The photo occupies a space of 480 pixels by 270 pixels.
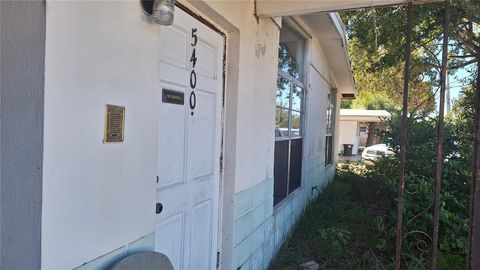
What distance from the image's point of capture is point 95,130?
161cm

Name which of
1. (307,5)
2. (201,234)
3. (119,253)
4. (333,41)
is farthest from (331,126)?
(119,253)

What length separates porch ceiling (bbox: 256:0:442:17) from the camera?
10.0 ft

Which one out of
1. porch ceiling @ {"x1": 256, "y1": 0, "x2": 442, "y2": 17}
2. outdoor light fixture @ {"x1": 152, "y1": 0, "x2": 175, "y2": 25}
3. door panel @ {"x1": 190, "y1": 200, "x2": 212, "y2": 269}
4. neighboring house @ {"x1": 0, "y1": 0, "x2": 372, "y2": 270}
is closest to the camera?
neighboring house @ {"x1": 0, "y1": 0, "x2": 372, "y2": 270}

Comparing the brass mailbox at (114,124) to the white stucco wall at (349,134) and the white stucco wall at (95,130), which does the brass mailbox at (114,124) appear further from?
the white stucco wall at (349,134)

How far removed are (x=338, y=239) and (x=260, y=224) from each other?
1543 millimetres

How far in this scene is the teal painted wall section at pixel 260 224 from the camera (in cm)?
334

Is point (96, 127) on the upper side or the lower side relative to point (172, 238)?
upper

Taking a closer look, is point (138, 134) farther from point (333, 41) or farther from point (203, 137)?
point (333, 41)

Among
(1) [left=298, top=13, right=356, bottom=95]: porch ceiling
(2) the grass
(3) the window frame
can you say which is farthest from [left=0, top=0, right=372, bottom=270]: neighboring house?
(3) the window frame

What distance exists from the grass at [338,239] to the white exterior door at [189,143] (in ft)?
5.75

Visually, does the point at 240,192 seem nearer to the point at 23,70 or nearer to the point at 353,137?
the point at 23,70

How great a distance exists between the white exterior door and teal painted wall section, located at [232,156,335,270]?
0.87 feet

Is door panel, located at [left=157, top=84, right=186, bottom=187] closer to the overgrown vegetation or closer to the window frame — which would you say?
the overgrown vegetation

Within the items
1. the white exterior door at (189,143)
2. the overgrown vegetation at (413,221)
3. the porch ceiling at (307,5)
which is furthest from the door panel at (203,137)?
the overgrown vegetation at (413,221)
